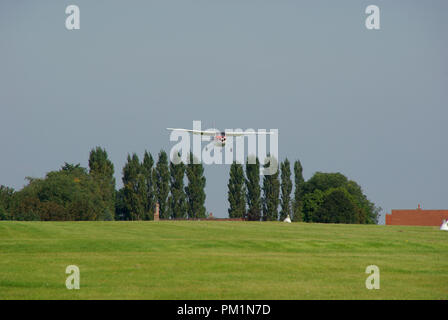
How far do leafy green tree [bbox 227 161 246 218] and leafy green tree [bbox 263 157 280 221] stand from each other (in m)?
4.24

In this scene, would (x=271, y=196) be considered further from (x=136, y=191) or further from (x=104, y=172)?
(x=104, y=172)

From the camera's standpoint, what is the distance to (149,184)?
124 metres

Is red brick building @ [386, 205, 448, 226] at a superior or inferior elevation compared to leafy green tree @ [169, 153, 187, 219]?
inferior

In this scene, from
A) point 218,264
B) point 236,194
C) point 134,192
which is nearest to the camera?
point 218,264

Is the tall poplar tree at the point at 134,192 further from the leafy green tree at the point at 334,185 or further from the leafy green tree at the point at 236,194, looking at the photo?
the leafy green tree at the point at 334,185

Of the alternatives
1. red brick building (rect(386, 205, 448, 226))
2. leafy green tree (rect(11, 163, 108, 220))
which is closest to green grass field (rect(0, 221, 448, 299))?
leafy green tree (rect(11, 163, 108, 220))

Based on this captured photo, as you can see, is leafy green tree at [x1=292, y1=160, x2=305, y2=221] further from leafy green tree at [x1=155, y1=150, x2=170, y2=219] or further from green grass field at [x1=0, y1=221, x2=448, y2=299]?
green grass field at [x1=0, y1=221, x2=448, y2=299]

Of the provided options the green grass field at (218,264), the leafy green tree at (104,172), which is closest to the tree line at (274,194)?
the leafy green tree at (104,172)

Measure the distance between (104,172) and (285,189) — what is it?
35.4 metres

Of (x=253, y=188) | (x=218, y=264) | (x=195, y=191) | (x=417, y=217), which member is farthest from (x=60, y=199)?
(x=218, y=264)

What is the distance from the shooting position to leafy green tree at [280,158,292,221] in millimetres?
131750

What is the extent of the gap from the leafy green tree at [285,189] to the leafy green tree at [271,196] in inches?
56.1

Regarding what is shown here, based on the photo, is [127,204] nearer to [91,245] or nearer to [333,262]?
[91,245]
